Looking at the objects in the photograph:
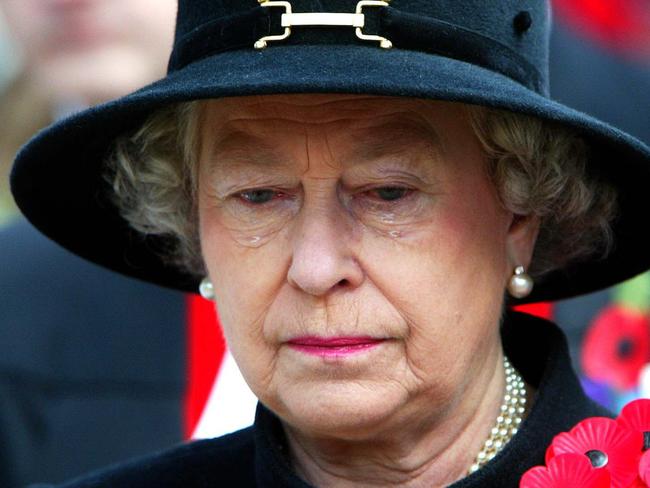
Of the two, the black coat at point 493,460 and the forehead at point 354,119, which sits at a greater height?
the forehead at point 354,119

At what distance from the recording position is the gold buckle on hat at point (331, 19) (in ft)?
11.6

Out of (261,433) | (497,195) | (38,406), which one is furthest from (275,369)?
(38,406)

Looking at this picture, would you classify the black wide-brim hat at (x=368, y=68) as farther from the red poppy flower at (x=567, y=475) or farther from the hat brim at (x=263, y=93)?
the red poppy flower at (x=567, y=475)

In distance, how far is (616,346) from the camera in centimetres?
625

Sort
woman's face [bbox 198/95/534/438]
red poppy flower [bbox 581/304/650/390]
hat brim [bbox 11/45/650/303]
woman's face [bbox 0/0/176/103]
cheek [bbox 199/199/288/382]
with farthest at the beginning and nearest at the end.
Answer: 1. woman's face [bbox 0/0/176/103]
2. red poppy flower [bbox 581/304/650/390]
3. cheek [bbox 199/199/288/382]
4. woman's face [bbox 198/95/534/438]
5. hat brim [bbox 11/45/650/303]

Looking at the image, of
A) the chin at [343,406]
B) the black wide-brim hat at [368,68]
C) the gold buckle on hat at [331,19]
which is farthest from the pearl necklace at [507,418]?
the gold buckle on hat at [331,19]

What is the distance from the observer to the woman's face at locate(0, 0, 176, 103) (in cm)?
620

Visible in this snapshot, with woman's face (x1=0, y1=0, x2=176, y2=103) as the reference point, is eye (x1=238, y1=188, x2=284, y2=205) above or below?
below

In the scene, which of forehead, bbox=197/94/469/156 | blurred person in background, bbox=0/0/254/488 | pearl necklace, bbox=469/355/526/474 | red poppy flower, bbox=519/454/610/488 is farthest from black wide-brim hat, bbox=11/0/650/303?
blurred person in background, bbox=0/0/254/488

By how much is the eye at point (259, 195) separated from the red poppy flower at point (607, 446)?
0.82m

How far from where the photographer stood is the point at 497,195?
152 inches

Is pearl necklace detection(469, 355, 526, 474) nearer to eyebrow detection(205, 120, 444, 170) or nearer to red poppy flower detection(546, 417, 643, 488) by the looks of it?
red poppy flower detection(546, 417, 643, 488)

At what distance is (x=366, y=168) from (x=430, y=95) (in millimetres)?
337

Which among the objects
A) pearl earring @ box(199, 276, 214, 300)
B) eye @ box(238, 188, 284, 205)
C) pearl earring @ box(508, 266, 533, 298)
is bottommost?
pearl earring @ box(199, 276, 214, 300)
